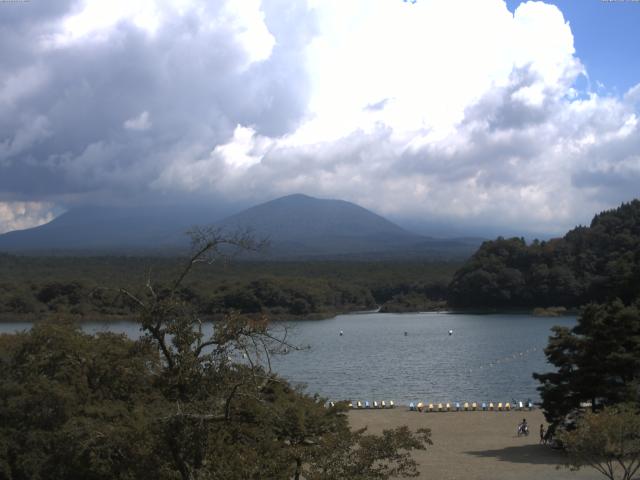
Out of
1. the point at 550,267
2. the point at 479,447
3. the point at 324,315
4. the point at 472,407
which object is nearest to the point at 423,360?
the point at 472,407

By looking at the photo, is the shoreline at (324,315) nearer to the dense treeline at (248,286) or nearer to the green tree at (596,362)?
the dense treeline at (248,286)

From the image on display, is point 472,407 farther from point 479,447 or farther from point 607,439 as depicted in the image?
point 607,439

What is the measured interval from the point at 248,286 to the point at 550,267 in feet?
99.5

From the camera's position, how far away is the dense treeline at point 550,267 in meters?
73.7

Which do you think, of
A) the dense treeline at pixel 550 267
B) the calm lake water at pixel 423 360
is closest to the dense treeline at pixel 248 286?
the calm lake water at pixel 423 360

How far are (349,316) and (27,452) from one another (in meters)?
67.1

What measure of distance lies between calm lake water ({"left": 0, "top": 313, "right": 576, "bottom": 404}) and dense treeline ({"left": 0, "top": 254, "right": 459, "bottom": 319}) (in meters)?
5.69

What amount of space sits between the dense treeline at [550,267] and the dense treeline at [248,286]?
7959 millimetres

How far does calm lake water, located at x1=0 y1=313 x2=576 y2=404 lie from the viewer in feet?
105

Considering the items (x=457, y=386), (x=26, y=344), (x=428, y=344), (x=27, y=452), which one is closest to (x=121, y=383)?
(x=27, y=452)

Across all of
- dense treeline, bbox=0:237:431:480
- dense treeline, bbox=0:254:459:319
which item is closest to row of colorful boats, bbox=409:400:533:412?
dense treeline, bbox=0:237:431:480

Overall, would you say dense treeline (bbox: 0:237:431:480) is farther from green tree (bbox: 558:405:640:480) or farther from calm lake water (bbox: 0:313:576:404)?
calm lake water (bbox: 0:313:576:404)

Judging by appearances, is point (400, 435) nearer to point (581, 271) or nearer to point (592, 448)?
point (592, 448)

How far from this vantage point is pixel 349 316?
78062mm
